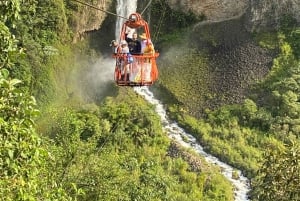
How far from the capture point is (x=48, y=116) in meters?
22.3

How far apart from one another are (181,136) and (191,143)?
68 centimetres

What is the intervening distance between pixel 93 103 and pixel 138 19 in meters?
13.9

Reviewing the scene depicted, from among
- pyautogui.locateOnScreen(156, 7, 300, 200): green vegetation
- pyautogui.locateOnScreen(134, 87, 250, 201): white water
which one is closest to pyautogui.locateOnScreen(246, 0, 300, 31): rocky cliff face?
pyautogui.locateOnScreen(156, 7, 300, 200): green vegetation

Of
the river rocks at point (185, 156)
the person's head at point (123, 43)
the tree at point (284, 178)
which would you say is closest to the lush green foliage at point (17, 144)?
the tree at point (284, 178)

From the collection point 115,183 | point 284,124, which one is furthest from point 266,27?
point 115,183

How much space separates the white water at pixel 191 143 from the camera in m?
20.9

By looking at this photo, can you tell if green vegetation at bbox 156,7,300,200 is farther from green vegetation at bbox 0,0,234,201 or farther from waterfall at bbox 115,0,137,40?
waterfall at bbox 115,0,137,40

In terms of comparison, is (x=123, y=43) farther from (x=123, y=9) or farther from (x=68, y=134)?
(x=123, y=9)

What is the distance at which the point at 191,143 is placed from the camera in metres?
23.5

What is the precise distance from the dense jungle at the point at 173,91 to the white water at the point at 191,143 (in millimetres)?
281

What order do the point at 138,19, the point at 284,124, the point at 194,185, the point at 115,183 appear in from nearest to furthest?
the point at 138,19
the point at 115,183
the point at 194,185
the point at 284,124

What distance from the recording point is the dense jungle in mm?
19938

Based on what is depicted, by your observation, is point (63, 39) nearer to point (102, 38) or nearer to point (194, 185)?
point (102, 38)

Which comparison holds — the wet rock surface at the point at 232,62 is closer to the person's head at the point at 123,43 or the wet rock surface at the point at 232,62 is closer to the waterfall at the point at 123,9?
the waterfall at the point at 123,9
